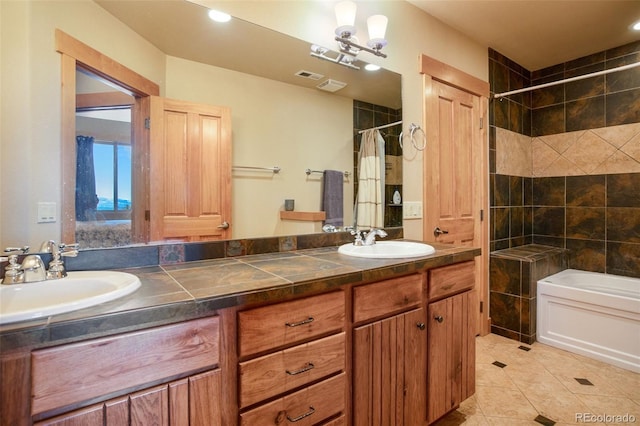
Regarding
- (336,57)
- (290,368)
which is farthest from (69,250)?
(336,57)

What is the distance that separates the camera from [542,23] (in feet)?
8.02

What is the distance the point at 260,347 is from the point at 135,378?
1.08ft

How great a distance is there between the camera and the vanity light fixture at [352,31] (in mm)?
1699

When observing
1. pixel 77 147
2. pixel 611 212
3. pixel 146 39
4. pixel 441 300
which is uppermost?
pixel 146 39


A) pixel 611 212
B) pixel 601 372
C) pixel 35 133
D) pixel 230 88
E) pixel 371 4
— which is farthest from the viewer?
pixel 611 212

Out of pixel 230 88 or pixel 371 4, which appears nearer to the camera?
pixel 230 88

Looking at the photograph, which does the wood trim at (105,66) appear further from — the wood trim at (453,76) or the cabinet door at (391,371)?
the wood trim at (453,76)

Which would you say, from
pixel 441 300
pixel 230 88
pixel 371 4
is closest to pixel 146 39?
pixel 230 88

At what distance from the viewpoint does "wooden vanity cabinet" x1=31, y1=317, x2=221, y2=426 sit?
679 millimetres

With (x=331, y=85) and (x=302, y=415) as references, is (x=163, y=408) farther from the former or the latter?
(x=331, y=85)

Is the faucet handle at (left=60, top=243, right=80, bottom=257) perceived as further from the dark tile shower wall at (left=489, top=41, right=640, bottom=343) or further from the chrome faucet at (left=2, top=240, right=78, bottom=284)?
the dark tile shower wall at (left=489, top=41, right=640, bottom=343)

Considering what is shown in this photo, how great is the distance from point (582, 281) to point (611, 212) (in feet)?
2.23

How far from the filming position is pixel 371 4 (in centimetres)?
198

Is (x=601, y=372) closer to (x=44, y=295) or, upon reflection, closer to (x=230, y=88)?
(x=230, y=88)
